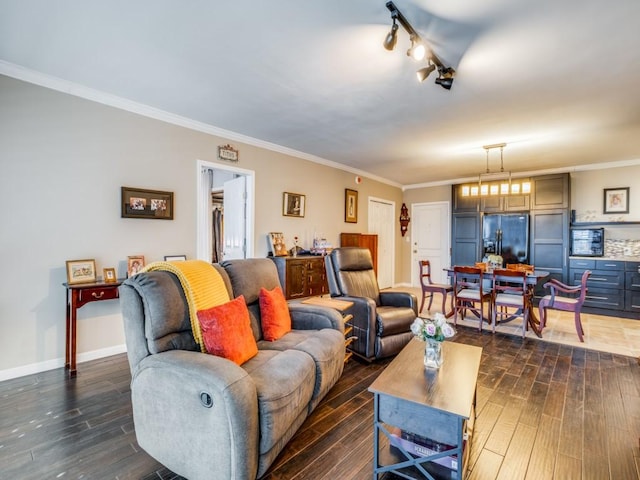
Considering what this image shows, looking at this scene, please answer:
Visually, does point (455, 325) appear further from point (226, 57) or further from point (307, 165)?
point (226, 57)

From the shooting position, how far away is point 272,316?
2.42m

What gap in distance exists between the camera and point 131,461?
5.60 ft

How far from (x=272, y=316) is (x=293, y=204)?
281 centimetres

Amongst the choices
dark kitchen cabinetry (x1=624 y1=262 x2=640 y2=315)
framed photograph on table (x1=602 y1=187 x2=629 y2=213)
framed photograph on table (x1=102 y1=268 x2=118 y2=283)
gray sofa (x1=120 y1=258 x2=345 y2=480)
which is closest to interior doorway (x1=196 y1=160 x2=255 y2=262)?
framed photograph on table (x1=102 y1=268 x2=118 y2=283)

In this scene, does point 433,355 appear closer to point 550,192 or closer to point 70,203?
point 70,203

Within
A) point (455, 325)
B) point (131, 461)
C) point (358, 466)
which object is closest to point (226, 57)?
point (131, 461)

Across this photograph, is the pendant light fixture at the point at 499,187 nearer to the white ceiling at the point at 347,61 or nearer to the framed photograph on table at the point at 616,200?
the white ceiling at the point at 347,61

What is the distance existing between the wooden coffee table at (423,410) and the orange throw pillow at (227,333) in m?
0.81

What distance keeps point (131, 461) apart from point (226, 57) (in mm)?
2770

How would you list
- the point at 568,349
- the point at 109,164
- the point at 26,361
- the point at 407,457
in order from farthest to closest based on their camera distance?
the point at 568,349 < the point at 109,164 < the point at 26,361 < the point at 407,457

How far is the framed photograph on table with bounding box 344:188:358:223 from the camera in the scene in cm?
608

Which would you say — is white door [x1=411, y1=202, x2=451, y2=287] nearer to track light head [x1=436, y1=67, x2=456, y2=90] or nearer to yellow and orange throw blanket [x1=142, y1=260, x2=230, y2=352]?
track light head [x1=436, y1=67, x2=456, y2=90]

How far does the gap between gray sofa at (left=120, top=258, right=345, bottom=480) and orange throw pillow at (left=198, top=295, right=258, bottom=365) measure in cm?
9

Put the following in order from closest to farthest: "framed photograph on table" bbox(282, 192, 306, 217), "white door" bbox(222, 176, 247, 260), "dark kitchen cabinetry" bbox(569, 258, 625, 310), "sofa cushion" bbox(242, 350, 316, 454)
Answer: "sofa cushion" bbox(242, 350, 316, 454)
"white door" bbox(222, 176, 247, 260)
"framed photograph on table" bbox(282, 192, 306, 217)
"dark kitchen cabinetry" bbox(569, 258, 625, 310)
